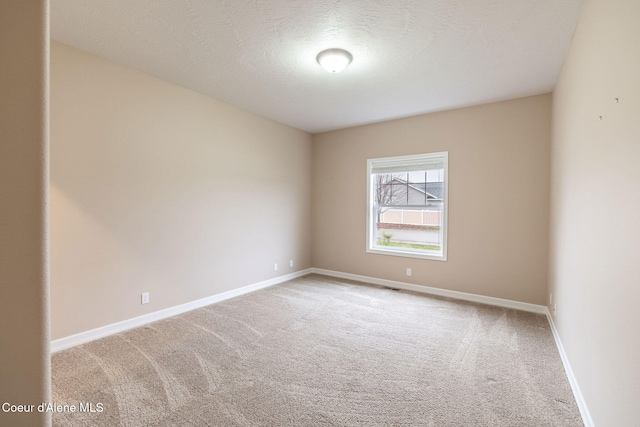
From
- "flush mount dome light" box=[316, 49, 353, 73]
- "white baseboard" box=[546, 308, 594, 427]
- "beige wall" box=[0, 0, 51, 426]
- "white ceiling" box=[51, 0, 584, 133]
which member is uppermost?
"white ceiling" box=[51, 0, 584, 133]

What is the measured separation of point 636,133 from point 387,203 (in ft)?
12.1

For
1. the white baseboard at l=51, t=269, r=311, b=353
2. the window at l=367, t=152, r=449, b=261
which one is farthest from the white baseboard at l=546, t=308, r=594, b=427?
the white baseboard at l=51, t=269, r=311, b=353

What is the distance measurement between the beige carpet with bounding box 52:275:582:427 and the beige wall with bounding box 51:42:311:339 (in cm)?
49

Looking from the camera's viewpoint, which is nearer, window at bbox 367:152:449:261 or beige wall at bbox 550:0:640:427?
beige wall at bbox 550:0:640:427

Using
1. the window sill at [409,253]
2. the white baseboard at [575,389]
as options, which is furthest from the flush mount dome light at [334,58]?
the white baseboard at [575,389]

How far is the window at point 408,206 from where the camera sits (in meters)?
4.36

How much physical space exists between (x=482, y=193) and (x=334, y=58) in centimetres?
275

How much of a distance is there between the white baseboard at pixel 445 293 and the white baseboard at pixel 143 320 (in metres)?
1.39

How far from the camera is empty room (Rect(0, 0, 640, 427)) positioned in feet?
4.29

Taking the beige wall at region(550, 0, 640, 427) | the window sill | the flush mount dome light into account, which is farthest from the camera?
the window sill

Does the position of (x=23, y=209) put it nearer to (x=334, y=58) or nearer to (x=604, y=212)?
(x=604, y=212)

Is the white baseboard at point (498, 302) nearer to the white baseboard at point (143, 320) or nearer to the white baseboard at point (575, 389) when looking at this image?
the white baseboard at point (575, 389)

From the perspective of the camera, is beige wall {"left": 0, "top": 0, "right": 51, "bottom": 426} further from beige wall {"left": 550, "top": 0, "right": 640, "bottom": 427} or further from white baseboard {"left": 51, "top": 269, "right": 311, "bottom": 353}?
white baseboard {"left": 51, "top": 269, "right": 311, "bottom": 353}

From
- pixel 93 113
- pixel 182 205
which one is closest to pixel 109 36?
pixel 93 113
